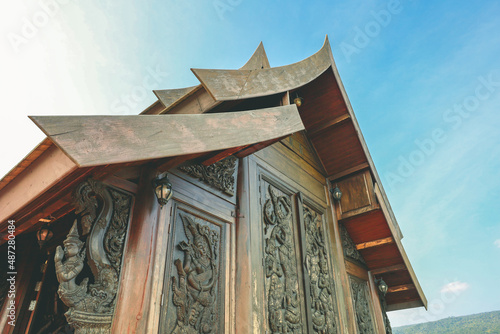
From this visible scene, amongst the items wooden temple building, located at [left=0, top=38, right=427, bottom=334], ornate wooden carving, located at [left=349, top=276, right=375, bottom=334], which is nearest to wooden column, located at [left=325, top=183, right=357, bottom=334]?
wooden temple building, located at [left=0, top=38, right=427, bottom=334]

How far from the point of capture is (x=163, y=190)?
106 inches

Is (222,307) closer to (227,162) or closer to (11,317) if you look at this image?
(227,162)

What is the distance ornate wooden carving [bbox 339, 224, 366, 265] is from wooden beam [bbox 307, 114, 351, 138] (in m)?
1.61

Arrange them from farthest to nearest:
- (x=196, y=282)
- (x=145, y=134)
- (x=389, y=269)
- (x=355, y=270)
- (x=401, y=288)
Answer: (x=401, y=288)
(x=389, y=269)
(x=355, y=270)
(x=196, y=282)
(x=145, y=134)

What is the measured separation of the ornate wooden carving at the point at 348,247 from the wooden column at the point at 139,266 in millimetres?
3726

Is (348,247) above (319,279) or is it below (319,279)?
above

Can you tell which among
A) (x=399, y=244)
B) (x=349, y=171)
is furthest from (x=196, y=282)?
(x=399, y=244)

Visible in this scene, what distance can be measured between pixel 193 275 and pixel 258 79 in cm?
189

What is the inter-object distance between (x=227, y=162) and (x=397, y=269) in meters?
4.05

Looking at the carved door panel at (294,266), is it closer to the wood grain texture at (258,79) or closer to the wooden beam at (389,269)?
the wood grain texture at (258,79)

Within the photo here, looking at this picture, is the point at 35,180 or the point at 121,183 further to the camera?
the point at 121,183

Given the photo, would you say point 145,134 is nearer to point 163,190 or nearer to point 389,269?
point 163,190

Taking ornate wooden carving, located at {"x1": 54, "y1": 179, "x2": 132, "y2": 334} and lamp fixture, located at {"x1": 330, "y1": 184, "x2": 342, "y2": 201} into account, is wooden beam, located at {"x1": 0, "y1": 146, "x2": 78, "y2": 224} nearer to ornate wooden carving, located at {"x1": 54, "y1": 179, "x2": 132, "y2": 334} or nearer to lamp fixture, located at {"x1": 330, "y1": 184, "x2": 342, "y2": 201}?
ornate wooden carving, located at {"x1": 54, "y1": 179, "x2": 132, "y2": 334}

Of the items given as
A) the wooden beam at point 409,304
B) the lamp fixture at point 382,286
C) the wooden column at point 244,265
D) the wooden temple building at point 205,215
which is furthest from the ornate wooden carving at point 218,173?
the wooden beam at point 409,304
